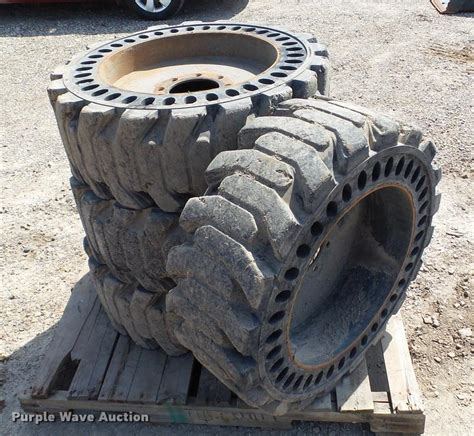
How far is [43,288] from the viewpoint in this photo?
3.67 m

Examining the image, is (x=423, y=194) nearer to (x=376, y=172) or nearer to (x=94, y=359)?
(x=376, y=172)

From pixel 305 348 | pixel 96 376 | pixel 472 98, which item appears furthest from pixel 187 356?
pixel 472 98

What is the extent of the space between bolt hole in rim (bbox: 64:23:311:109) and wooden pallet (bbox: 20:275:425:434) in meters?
1.36

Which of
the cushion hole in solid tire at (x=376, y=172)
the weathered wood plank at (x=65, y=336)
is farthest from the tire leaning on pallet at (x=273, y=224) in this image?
the weathered wood plank at (x=65, y=336)

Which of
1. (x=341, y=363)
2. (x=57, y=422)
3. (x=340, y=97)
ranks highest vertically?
(x=341, y=363)

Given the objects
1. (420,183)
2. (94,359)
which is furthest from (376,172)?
(94,359)

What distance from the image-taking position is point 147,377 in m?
2.68

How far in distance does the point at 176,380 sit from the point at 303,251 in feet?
3.93

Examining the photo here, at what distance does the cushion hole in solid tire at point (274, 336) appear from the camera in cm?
190

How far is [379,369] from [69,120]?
6.64ft

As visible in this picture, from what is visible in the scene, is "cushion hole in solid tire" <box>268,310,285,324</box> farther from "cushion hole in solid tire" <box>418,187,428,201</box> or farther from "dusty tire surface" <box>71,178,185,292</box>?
"cushion hole in solid tire" <box>418,187,428,201</box>

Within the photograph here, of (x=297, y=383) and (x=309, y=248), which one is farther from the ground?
(x=309, y=248)

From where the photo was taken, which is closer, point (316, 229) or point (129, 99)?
point (316, 229)

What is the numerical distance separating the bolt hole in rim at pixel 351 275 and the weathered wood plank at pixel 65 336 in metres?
1.25
